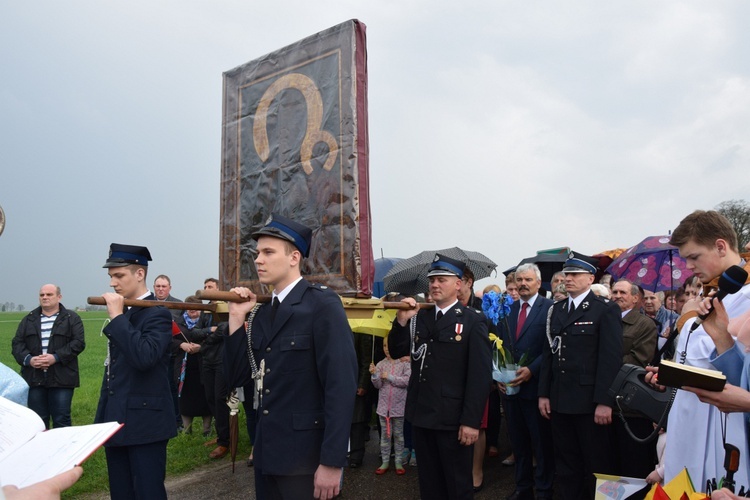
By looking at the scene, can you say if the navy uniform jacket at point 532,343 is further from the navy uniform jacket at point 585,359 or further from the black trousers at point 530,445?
the navy uniform jacket at point 585,359

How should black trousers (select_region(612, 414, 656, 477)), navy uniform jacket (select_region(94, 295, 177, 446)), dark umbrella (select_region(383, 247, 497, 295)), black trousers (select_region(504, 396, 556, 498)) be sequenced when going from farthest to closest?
dark umbrella (select_region(383, 247, 497, 295)) → black trousers (select_region(504, 396, 556, 498)) → black trousers (select_region(612, 414, 656, 477)) → navy uniform jacket (select_region(94, 295, 177, 446))

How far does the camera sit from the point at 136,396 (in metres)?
3.59

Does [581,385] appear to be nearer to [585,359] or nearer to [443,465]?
[585,359]

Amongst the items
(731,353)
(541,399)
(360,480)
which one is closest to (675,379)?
(731,353)

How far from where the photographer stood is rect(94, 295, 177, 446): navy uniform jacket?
11.3 ft

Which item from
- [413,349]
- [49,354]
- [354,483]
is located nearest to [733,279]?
[413,349]

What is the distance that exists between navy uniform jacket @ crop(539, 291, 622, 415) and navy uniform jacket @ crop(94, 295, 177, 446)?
3026 mm

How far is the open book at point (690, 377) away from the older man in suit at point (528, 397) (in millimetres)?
2770

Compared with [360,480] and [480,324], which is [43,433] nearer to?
[480,324]

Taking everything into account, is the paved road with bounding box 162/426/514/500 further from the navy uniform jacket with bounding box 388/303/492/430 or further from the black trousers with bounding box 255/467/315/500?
the black trousers with bounding box 255/467/315/500

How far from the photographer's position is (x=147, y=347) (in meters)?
3.49

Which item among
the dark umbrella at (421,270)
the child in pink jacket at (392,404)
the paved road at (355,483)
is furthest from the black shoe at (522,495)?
the dark umbrella at (421,270)

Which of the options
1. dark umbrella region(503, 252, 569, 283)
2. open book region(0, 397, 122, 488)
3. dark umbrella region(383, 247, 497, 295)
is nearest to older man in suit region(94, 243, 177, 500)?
open book region(0, 397, 122, 488)

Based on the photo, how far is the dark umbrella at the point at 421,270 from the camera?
7.56 m
